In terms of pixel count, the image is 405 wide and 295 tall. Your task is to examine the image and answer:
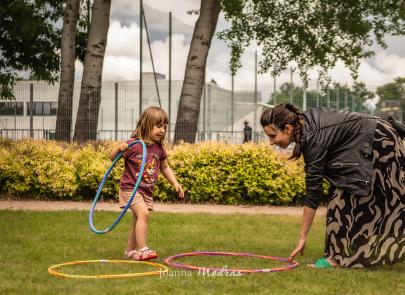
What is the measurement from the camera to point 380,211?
20.8 feet

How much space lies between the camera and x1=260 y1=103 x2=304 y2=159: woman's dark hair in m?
6.06

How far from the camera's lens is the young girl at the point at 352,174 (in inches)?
241

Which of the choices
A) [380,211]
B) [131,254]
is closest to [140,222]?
[131,254]

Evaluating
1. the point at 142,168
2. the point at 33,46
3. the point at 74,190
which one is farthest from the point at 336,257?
the point at 33,46

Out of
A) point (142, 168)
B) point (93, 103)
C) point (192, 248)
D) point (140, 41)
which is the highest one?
point (140, 41)

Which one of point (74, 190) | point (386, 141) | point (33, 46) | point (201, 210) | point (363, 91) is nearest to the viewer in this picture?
point (386, 141)

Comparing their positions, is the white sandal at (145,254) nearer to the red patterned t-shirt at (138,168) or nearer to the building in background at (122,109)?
the red patterned t-shirt at (138,168)

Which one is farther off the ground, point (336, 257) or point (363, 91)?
point (363, 91)

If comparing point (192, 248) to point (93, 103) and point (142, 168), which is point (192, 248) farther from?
point (93, 103)

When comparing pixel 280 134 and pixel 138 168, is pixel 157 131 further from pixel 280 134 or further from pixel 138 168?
pixel 280 134

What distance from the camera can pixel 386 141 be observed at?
6.30 meters

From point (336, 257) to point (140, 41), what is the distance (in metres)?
15.3

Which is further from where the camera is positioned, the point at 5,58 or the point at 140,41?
the point at 5,58

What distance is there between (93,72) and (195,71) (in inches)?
109
